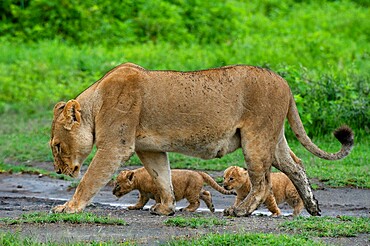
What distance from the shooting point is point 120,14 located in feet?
62.1

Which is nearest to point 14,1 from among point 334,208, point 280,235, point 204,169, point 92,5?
point 92,5

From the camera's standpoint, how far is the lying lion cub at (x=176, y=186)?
30.6 ft

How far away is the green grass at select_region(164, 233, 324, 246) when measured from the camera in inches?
255

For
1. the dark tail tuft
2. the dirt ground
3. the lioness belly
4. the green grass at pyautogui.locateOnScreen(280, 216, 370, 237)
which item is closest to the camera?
the dirt ground

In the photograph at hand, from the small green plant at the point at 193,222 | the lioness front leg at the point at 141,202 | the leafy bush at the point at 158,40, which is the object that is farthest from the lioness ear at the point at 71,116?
the leafy bush at the point at 158,40

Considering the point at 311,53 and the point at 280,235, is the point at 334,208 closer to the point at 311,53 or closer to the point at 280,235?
the point at 280,235

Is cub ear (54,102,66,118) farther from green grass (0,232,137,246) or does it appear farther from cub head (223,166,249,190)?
cub head (223,166,249,190)

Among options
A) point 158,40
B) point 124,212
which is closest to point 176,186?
point 124,212

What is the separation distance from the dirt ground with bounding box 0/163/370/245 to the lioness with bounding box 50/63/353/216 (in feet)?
1.41

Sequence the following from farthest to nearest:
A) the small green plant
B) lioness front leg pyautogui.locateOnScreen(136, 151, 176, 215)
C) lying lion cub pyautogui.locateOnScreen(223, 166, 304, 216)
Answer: lying lion cub pyautogui.locateOnScreen(223, 166, 304, 216) < lioness front leg pyautogui.locateOnScreen(136, 151, 176, 215) < the small green plant

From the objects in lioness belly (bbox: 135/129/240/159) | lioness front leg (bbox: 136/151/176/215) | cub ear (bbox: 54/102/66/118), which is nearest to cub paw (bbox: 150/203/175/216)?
lioness front leg (bbox: 136/151/176/215)

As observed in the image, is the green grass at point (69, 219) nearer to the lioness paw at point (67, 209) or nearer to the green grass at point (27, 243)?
the lioness paw at point (67, 209)

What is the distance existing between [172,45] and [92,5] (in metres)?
1.90

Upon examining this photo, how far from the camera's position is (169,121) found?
809 centimetres
